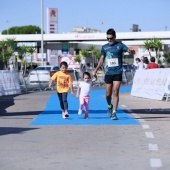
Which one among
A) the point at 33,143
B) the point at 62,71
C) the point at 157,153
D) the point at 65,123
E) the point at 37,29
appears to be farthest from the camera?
the point at 37,29

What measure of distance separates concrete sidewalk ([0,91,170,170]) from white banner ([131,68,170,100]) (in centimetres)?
813

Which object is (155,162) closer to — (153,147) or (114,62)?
(153,147)

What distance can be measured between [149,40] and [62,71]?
67.7 m

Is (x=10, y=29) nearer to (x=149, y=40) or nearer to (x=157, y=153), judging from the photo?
(x=149, y=40)

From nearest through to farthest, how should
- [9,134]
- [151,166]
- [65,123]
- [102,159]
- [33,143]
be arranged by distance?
[151,166]
[102,159]
[33,143]
[9,134]
[65,123]

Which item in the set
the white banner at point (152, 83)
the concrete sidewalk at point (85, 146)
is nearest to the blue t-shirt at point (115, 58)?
the concrete sidewalk at point (85, 146)

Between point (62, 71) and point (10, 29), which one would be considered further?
point (10, 29)

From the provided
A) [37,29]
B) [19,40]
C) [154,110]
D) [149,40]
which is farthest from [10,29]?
[154,110]

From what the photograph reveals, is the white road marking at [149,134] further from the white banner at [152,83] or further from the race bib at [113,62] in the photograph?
the white banner at [152,83]

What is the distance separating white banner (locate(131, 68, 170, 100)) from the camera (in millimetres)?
21266

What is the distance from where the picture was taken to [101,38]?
8419cm

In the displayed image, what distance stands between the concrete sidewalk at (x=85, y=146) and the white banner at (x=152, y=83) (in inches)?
320

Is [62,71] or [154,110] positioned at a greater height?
[62,71]

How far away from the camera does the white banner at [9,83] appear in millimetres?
27625
